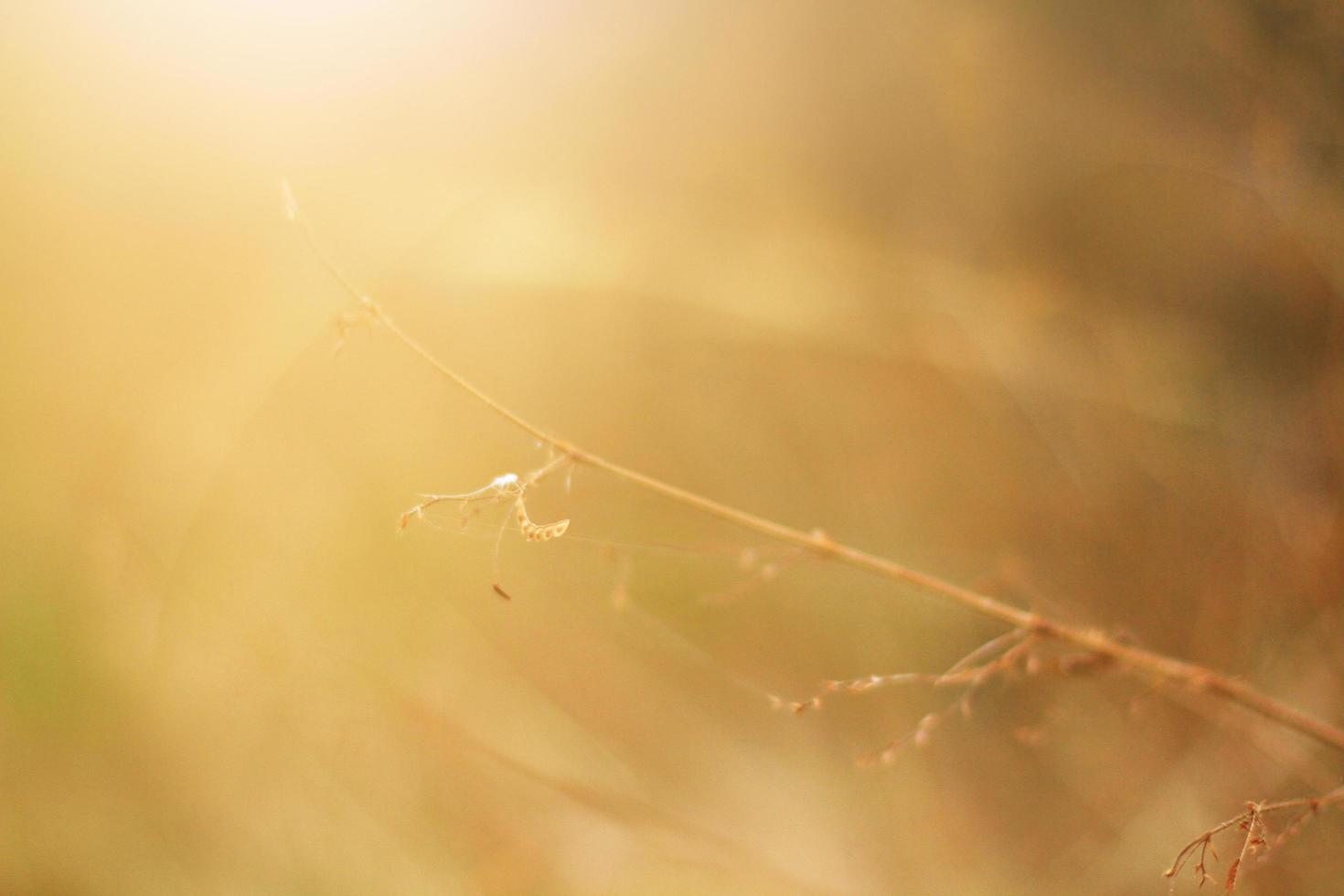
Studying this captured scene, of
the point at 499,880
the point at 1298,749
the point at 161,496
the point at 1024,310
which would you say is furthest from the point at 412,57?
the point at 1298,749

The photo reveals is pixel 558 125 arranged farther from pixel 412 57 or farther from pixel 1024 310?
pixel 1024 310

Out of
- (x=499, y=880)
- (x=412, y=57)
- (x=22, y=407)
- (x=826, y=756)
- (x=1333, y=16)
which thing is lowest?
(x=499, y=880)

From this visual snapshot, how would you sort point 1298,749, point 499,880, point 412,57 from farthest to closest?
1. point 412,57
2. point 499,880
3. point 1298,749

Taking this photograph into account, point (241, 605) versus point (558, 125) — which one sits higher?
point (558, 125)

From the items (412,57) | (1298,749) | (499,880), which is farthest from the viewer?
(412,57)

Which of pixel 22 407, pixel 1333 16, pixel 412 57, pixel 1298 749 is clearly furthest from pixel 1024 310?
pixel 22 407

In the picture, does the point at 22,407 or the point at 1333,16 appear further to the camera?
the point at 22,407
